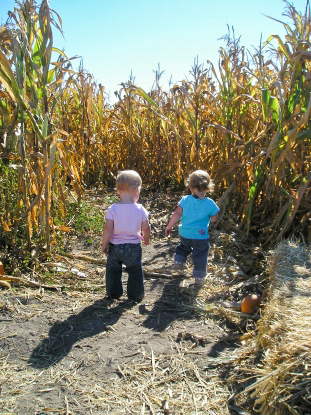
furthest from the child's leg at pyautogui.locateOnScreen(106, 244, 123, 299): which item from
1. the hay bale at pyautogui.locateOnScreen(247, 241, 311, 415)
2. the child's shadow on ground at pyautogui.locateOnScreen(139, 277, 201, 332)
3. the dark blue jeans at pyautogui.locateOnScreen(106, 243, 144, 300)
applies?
the hay bale at pyautogui.locateOnScreen(247, 241, 311, 415)

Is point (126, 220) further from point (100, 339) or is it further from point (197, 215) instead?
point (100, 339)

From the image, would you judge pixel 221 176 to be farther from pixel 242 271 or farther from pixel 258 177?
pixel 242 271

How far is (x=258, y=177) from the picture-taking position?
4.55 metres

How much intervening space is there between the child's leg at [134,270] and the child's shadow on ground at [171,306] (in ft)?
0.42

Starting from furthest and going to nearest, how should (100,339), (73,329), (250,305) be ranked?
(250,305)
(73,329)
(100,339)

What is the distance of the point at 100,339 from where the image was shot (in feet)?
9.04

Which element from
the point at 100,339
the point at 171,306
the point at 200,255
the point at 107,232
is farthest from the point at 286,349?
the point at 200,255

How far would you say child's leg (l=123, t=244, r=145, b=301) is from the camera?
3.34 meters

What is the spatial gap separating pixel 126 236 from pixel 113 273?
1.06ft

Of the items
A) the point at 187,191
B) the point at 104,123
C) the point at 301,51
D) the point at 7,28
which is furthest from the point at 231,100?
the point at 104,123

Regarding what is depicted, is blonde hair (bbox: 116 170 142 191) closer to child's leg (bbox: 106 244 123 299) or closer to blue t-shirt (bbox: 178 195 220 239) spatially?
child's leg (bbox: 106 244 123 299)

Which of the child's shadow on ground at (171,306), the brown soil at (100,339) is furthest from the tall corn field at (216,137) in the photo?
the child's shadow on ground at (171,306)

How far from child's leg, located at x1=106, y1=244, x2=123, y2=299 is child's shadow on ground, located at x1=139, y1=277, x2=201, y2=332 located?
25cm

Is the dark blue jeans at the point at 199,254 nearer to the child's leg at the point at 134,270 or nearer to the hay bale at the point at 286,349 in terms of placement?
the child's leg at the point at 134,270
